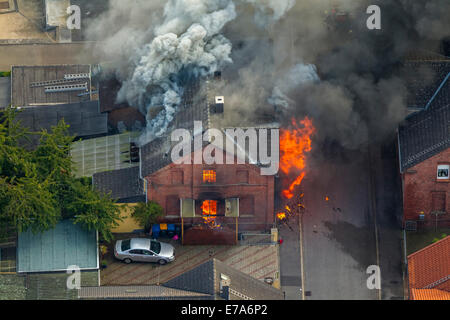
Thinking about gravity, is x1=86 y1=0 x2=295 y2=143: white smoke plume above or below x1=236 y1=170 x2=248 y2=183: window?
above

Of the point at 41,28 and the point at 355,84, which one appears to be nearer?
the point at 355,84

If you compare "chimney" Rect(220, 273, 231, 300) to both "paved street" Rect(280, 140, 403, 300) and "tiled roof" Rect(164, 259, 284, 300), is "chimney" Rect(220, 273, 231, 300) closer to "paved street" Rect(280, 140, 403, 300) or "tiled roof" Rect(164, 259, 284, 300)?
"tiled roof" Rect(164, 259, 284, 300)

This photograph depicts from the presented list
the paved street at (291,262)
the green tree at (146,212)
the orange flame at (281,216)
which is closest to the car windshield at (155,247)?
the green tree at (146,212)

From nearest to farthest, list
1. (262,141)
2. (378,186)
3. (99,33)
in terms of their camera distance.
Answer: (262,141), (378,186), (99,33)

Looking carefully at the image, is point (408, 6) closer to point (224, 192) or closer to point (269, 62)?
point (269, 62)

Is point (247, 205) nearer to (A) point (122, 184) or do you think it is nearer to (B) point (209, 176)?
(B) point (209, 176)

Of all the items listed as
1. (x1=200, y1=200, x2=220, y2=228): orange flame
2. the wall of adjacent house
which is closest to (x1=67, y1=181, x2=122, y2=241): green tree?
the wall of adjacent house

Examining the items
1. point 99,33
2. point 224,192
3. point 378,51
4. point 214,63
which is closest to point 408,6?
point 378,51
